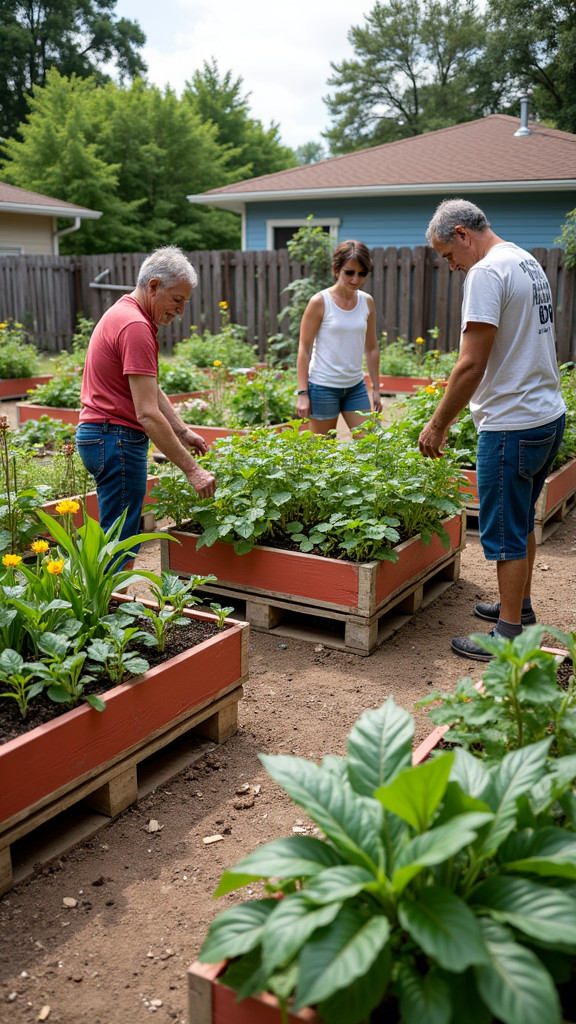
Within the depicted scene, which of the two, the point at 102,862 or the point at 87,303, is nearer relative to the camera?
the point at 102,862

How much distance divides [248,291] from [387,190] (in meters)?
3.60

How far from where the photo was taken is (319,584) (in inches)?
160

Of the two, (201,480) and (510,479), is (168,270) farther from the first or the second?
(510,479)

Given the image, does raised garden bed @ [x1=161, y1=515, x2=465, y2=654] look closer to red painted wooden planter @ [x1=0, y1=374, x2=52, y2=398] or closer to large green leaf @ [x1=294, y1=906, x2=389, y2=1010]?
large green leaf @ [x1=294, y1=906, x2=389, y2=1010]

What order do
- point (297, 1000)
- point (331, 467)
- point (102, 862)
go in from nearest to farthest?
point (297, 1000) < point (102, 862) < point (331, 467)

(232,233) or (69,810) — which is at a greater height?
(232,233)

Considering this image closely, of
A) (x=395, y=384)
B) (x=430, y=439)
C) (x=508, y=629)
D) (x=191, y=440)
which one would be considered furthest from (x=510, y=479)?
(x=395, y=384)

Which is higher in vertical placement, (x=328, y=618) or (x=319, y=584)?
(x=319, y=584)

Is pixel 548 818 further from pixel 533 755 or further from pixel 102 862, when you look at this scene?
pixel 102 862

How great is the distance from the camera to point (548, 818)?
1.76 metres

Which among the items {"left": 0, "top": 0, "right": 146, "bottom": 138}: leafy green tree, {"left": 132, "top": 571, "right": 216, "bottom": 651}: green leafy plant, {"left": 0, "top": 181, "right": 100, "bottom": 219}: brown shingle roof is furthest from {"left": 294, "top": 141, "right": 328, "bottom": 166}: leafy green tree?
{"left": 132, "top": 571, "right": 216, "bottom": 651}: green leafy plant

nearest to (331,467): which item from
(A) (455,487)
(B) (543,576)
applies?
(A) (455,487)

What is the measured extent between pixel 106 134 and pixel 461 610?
2964 centimetres

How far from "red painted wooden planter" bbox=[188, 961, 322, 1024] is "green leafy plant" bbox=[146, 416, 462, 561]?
2.41 meters
